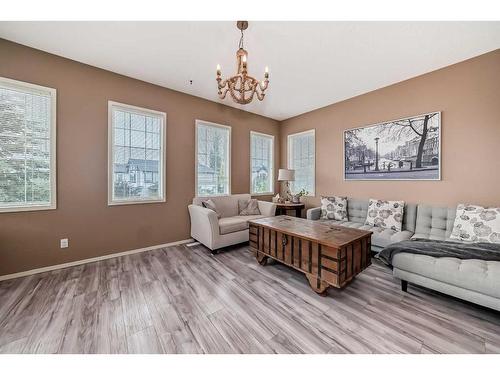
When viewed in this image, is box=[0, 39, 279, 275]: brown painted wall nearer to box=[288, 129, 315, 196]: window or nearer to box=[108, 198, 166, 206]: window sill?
box=[108, 198, 166, 206]: window sill

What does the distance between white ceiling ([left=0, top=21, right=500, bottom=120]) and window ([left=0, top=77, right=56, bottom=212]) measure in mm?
620

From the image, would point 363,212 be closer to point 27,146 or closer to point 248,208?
point 248,208

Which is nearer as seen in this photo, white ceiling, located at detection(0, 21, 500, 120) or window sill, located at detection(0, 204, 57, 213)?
white ceiling, located at detection(0, 21, 500, 120)

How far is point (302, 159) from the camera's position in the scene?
4945 millimetres

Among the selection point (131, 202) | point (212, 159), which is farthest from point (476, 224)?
point (131, 202)

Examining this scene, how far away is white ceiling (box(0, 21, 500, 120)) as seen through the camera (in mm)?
2133

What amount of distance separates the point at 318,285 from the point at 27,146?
3.79m

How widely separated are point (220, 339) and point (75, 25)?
334 cm

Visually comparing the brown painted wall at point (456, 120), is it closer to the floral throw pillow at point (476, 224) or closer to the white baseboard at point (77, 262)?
the floral throw pillow at point (476, 224)

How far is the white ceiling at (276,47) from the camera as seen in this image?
7.00ft

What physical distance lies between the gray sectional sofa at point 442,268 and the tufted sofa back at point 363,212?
0.09m

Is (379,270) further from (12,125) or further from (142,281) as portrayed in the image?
(12,125)

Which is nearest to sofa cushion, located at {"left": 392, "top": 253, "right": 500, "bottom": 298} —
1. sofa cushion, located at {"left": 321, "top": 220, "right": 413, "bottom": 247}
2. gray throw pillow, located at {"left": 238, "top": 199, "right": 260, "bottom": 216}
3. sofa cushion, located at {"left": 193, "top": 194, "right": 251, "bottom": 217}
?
sofa cushion, located at {"left": 321, "top": 220, "right": 413, "bottom": 247}

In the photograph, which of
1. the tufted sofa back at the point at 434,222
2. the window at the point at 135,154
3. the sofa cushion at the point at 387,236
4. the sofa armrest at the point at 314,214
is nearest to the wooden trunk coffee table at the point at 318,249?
the sofa cushion at the point at 387,236
